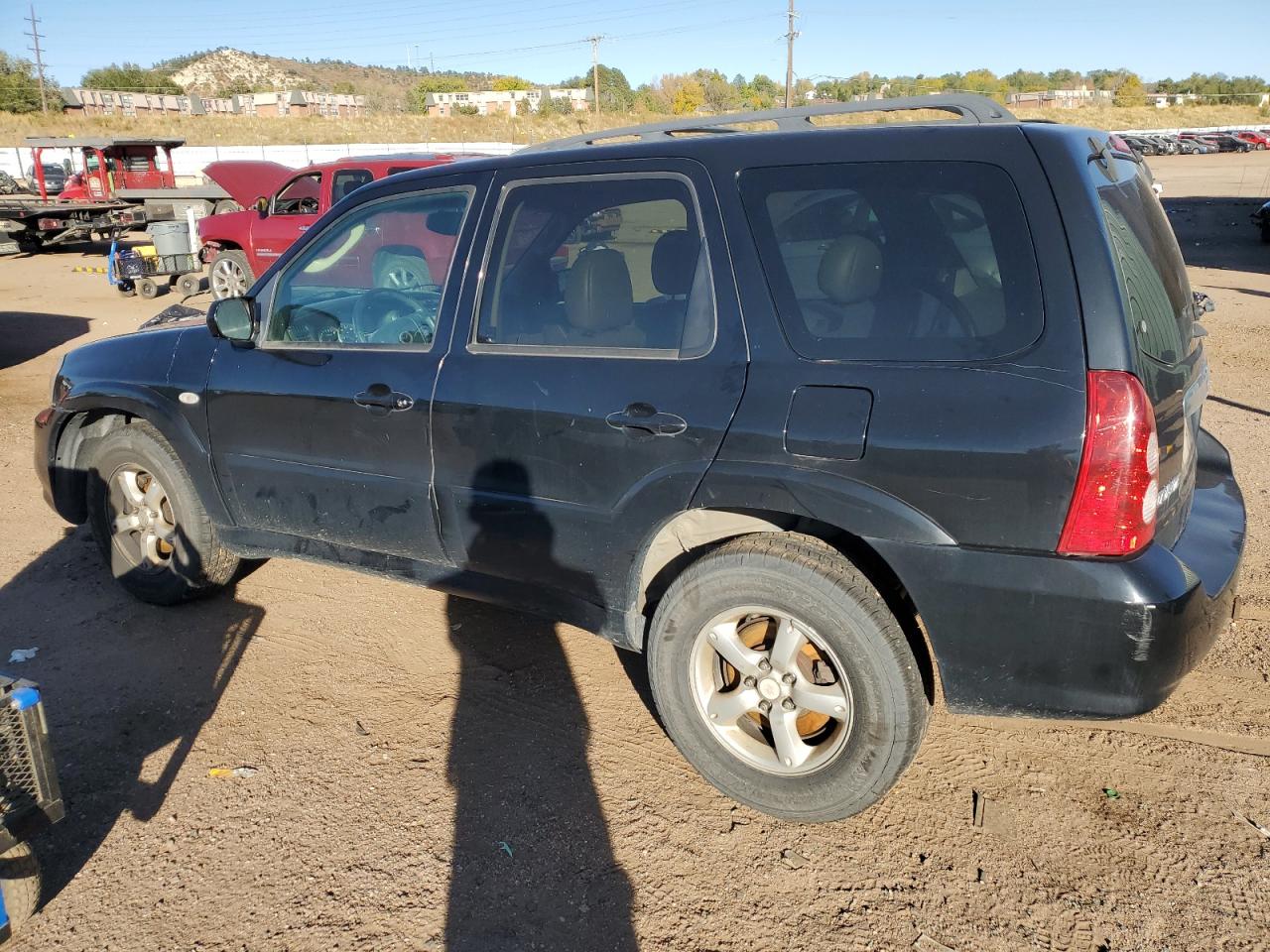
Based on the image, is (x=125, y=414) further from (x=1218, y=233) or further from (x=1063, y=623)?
(x=1218, y=233)

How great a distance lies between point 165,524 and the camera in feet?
14.6

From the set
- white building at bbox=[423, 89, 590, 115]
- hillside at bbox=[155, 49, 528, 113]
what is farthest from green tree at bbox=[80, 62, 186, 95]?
white building at bbox=[423, 89, 590, 115]

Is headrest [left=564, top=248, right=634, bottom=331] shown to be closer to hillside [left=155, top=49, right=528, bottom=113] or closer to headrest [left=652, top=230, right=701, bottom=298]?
headrest [left=652, top=230, right=701, bottom=298]

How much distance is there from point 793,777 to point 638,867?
1.78 ft

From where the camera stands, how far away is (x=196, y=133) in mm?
50188

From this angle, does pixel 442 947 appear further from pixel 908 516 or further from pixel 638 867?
pixel 908 516

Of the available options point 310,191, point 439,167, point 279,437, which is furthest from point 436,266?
point 310,191

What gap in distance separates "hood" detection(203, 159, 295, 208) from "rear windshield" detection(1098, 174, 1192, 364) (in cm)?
1604

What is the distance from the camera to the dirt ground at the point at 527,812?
2570 millimetres

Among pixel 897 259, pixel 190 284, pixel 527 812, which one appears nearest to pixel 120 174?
pixel 190 284

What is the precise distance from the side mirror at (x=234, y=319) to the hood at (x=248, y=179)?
45.5 ft

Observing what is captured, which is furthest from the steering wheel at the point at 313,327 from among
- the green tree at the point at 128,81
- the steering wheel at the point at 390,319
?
the green tree at the point at 128,81

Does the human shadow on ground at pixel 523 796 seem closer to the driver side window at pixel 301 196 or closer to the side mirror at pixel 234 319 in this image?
the side mirror at pixel 234 319

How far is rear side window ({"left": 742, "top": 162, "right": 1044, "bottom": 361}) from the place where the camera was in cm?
246
